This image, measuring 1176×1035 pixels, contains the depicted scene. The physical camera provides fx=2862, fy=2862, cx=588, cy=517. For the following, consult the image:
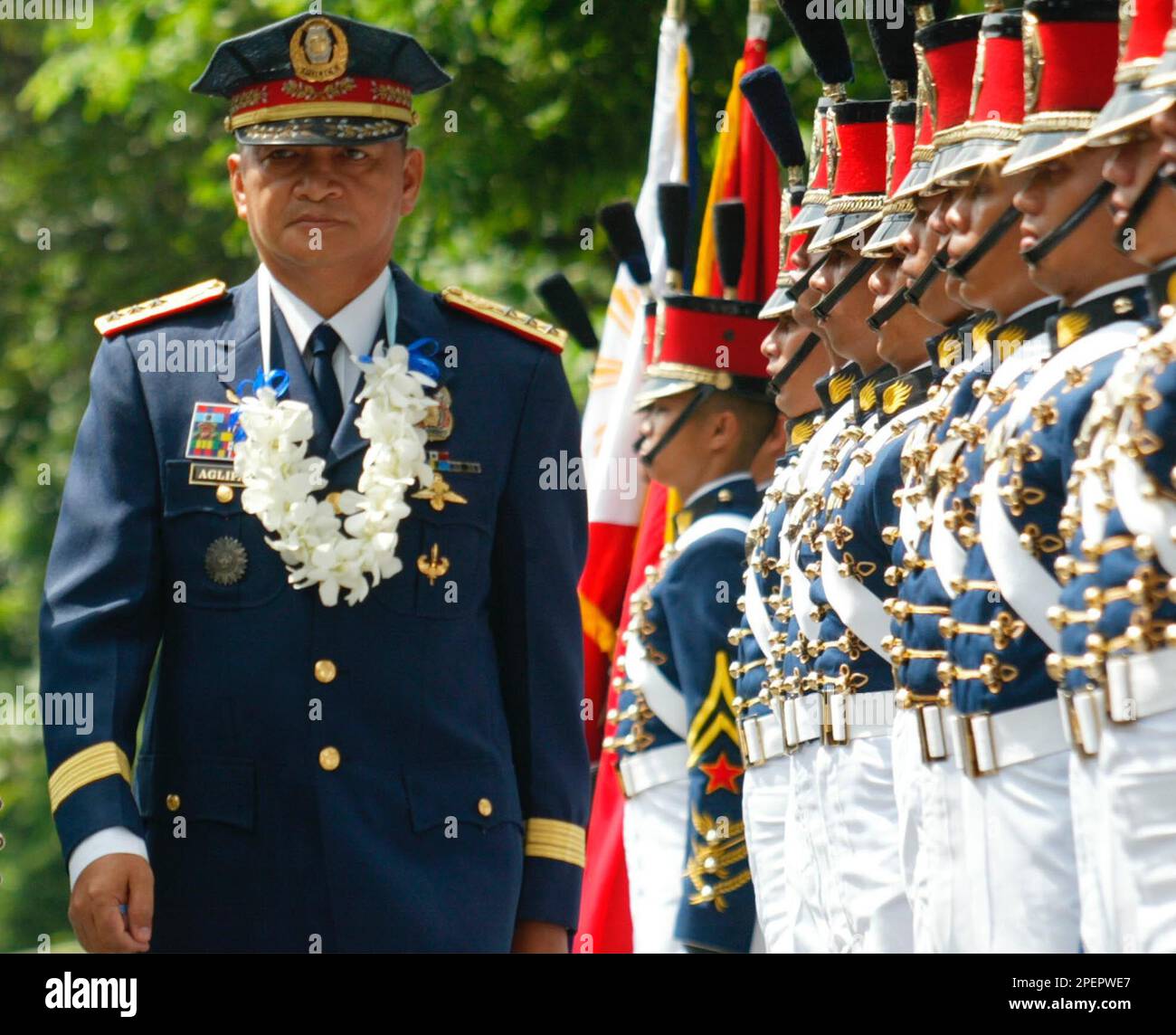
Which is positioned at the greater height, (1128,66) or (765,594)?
(1128,66)

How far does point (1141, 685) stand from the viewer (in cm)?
455

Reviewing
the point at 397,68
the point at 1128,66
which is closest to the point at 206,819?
the point at 397,68

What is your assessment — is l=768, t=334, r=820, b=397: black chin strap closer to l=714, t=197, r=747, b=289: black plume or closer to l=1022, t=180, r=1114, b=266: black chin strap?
l=714, t=197, r=747, b=289: black plume

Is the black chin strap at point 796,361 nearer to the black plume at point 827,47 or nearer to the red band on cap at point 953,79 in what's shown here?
the black plume at point 827,47

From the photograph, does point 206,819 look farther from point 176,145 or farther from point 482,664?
point 176,145

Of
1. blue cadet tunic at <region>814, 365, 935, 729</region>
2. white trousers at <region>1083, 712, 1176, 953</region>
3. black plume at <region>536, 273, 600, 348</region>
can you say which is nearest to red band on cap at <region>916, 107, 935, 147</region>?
blue cadet tunic at <region>814, 365, 935, 729</region>

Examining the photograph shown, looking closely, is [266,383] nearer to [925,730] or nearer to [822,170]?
[925,730]

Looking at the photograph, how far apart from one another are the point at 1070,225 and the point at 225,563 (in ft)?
5.45

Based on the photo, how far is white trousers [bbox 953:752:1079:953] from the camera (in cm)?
511

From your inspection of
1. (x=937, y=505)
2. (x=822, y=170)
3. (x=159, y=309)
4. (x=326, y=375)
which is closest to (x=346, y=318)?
(x=326, y=375)
